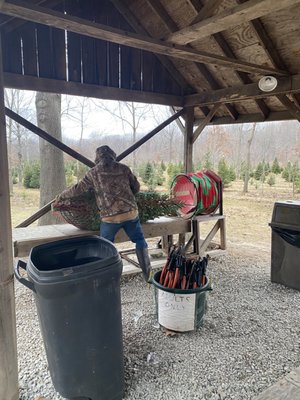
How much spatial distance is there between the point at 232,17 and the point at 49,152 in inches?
208

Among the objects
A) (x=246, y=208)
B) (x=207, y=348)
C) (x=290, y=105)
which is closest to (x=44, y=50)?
(x=290, y=105)

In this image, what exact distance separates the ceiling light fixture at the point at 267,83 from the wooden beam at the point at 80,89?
169 centimetres

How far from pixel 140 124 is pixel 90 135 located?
2.58 meters

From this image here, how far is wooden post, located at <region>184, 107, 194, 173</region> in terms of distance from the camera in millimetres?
5941

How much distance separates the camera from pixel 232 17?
255cm

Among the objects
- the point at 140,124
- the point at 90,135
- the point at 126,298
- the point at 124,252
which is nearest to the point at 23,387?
the point at 126,298

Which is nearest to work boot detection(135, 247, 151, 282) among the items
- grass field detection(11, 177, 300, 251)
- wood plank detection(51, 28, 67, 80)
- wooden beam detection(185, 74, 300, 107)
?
wood plank detection(51, 28, 67, 80)

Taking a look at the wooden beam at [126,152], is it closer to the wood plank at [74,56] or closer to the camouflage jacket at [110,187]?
the camouflage jacket at [110,187]

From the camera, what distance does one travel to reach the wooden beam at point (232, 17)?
7.70 feet

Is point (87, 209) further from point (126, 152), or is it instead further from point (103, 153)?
point (126, 152)

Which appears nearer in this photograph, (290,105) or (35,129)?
(35,129)

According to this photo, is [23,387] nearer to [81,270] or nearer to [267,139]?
[81,270]

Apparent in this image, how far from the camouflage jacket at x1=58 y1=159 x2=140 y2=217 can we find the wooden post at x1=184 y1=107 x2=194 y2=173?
8.17 feet

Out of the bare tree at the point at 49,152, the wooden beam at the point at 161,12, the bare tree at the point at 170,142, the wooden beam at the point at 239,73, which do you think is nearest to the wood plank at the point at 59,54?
the wooden beam at the point at 161,12
